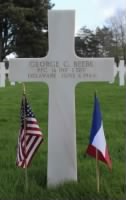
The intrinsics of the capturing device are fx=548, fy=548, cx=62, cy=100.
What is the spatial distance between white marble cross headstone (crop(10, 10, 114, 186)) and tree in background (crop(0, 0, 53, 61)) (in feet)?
163

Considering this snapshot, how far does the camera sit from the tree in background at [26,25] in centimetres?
5553

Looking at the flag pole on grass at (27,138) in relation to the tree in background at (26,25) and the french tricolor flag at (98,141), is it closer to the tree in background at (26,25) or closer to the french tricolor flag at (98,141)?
the french tricolor flag at (98,141)

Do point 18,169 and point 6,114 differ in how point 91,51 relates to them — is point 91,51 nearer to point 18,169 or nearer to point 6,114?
point 6,114

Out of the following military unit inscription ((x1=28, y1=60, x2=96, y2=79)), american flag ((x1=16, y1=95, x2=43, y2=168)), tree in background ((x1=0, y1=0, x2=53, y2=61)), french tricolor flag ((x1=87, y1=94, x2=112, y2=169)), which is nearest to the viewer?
french tricolor flag ((x1=87, y1=94, x2=112, y2=169))

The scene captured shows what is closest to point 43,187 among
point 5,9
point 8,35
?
point 5,9

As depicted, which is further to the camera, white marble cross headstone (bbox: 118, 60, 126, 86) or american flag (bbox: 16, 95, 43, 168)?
white marble cross headstone (bbox: 118, 60, 126, 86)

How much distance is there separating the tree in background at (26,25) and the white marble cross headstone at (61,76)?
4969 cm

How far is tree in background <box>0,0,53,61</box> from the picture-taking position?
5553 cm

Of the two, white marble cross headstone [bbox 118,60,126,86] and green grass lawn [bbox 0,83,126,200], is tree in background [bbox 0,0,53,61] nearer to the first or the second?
white marble cross headstone [bbox 118,60,126,86]

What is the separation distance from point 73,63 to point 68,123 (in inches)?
24.3

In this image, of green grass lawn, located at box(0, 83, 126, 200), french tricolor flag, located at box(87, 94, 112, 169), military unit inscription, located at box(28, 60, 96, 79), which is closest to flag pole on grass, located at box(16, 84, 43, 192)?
green grass lawn, located at box(0, 83, 126, 200)

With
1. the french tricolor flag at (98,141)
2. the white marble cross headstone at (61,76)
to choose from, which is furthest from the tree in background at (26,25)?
the french tricolor flag at (98,141)

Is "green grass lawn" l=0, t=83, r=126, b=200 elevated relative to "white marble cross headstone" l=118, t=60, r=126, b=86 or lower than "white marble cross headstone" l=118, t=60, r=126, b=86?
elevated

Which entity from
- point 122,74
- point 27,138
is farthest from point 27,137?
point 122,74
